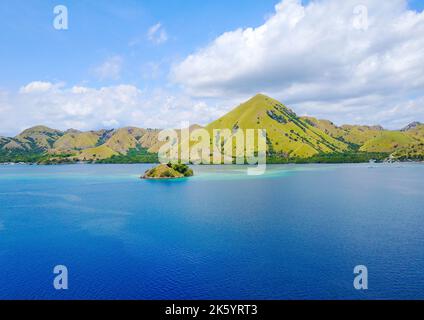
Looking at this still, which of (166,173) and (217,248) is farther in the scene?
(166,173)

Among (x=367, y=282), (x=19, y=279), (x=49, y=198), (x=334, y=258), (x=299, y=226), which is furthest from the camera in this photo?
(x=49, y=198)

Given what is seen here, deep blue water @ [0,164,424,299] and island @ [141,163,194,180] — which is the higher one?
island @ [141,163,194,180]

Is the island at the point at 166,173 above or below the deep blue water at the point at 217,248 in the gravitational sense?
above

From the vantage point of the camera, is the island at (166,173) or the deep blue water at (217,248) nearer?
the deep blue water at (217,248)

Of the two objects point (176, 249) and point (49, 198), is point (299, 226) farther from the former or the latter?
point (49, 198)

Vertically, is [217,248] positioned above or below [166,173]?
below
